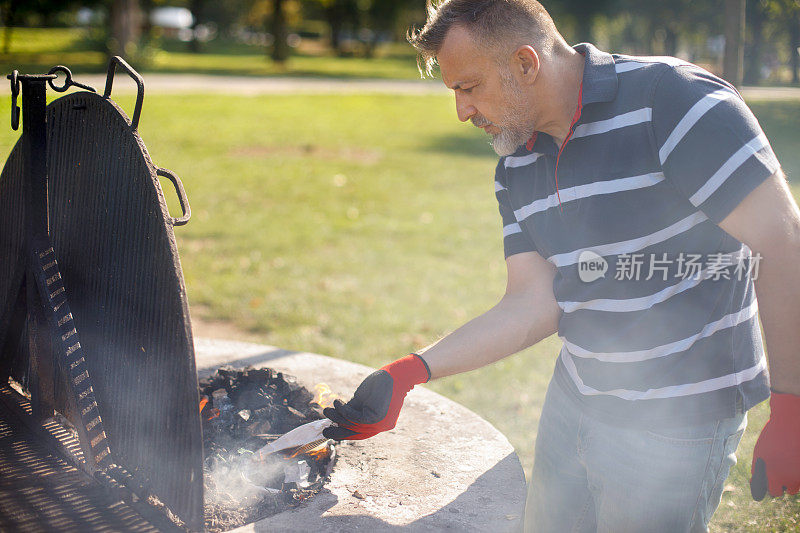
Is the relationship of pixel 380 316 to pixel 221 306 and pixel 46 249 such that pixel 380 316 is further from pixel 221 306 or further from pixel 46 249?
pixel 46 249

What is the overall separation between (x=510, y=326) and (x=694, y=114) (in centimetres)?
74

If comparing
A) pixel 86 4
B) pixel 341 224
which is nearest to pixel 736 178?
pixel 341 224

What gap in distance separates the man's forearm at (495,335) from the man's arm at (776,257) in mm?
579

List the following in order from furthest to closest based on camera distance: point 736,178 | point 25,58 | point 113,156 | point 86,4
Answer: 1. point 86,4
2. point 25,58
3. point 113,156
4. point 736,178

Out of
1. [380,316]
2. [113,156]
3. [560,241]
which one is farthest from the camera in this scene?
[380,316]

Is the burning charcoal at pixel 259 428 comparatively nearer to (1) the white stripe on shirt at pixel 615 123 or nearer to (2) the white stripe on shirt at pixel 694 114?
(1) the white stripe on shirt at pixel 615 123

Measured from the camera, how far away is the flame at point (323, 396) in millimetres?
2324

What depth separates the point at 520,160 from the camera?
2.05m

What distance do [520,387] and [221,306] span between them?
2.16 m

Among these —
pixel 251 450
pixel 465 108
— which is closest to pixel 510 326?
pixel 465 108

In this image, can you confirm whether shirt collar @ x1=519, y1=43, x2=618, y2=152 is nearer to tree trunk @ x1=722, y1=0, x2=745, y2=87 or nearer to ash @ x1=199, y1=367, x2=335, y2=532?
ash @ x1=199, y1=367, x2=335, y2=532

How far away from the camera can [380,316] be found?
201 inches

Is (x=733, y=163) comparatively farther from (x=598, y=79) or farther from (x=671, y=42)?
(x=671, y=42)

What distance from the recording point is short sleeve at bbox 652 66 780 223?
1.54 metres
